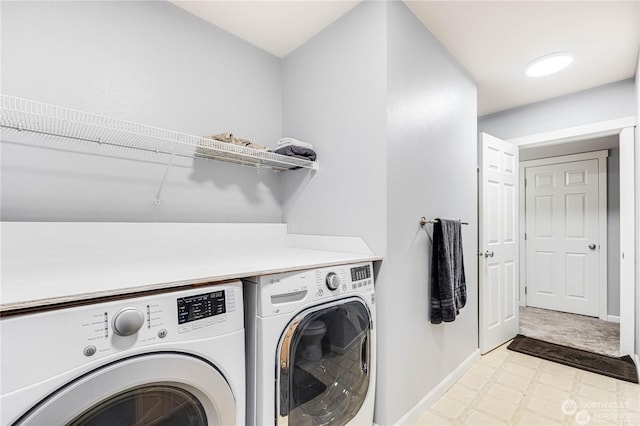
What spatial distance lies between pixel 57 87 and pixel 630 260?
159 inches

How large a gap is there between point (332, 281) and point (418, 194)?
2.74 feet

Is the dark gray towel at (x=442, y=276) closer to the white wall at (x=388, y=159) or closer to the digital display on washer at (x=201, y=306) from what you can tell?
the white wall at (x=388, y=159)

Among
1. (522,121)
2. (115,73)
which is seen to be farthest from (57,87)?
(522,121)

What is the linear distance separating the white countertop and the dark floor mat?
6.90ft

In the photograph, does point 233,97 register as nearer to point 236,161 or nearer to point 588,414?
point 236,161

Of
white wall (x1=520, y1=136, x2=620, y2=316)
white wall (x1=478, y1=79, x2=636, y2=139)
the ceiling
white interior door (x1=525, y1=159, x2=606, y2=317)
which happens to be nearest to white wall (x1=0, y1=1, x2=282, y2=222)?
the ceiling

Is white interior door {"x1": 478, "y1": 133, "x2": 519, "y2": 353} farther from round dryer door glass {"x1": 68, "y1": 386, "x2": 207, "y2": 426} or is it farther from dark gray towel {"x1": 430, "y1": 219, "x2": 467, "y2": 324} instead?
round dryer door glass {"x1": 68, "y1": 386, "x2": 207, "y2": 426}

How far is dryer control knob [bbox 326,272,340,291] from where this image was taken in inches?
50.9

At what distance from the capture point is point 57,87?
134cm

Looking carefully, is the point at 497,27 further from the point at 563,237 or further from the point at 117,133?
the point at 563,237

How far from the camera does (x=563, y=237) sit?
3846 millimetres

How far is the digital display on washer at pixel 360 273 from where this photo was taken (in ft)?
4.68

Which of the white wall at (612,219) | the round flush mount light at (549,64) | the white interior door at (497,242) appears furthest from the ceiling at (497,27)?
the white wall at (612,219)

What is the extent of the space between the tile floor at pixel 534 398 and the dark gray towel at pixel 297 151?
1.71m
